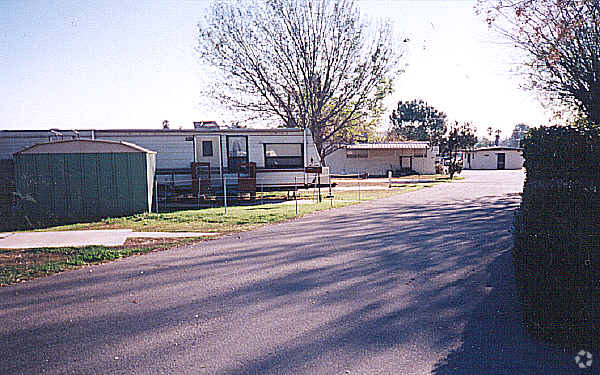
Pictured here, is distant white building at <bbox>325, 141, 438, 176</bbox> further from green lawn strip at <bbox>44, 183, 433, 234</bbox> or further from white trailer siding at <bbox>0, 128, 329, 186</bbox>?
green lawn strip at <bbox>44, 183, 433, 234</bbox>

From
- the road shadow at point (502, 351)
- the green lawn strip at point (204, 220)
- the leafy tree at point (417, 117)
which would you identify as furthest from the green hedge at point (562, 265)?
the leafy tree at point (417, 117)

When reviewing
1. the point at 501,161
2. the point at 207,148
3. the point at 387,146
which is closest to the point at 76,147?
the point at 207,148

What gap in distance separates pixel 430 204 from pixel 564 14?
6.70 m

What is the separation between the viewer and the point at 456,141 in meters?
36.0

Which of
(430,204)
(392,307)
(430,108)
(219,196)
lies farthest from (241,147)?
(430,108)

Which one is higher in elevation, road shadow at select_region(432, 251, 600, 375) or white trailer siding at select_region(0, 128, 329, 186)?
white trailer siding at select_region(0, 128, 329, 186)

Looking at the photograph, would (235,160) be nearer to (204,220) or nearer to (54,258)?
(204,220)

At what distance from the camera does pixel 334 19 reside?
75.1 ft

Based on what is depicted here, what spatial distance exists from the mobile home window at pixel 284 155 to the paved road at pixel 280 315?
11.4 metres

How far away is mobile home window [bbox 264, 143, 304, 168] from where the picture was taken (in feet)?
61.9

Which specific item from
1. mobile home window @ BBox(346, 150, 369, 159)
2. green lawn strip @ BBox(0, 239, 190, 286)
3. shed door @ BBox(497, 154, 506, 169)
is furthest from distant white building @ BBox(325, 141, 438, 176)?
green lawn strip @ BBox(0, 239, 190, 286)

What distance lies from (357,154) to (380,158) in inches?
86.5

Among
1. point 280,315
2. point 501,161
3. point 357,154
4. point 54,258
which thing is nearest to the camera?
point 280,315

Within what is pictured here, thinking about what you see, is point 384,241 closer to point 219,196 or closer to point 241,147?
point 219,196
